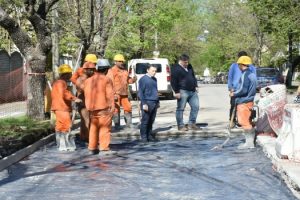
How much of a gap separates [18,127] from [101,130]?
2.87 meters

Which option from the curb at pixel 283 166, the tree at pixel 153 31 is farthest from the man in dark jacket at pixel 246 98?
the tree at pixel 153 31

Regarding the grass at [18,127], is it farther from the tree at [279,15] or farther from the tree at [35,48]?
the tree at [279,15]

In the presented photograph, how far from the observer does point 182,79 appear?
13891 mm

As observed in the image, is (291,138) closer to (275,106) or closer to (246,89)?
(246,89)

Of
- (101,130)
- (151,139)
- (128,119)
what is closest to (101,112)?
(101,130)

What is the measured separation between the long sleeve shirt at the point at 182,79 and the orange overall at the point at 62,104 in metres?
3.28

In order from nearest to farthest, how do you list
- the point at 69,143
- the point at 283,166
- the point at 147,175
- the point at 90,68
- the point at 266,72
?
1. the point at 283,166
2. the point at 147,175
3. the point at 69,143
4. the point at 90,68
5. the point at 266,72

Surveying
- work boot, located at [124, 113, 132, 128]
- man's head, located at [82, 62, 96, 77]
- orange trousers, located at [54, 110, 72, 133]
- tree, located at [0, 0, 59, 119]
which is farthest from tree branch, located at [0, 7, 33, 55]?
orange trousers, located at [54, 110, 72, 133]

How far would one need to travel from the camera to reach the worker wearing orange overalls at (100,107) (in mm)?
10773

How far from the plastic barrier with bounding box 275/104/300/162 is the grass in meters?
5.16

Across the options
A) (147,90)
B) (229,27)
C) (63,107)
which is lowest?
(63,107)

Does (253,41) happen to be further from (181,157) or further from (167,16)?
(181,157)

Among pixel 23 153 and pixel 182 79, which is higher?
pixel 182 79

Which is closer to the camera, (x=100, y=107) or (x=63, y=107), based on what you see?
(x=100, y=107)
